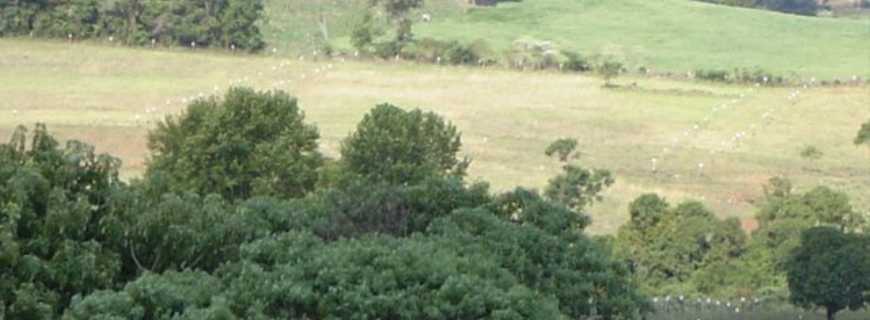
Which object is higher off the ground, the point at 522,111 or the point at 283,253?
the point at 283,253

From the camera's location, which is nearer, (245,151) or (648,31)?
(245,151)

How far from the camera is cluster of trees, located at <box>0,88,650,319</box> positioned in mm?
31859

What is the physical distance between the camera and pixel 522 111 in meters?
103

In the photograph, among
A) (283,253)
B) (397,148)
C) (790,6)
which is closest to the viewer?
(283,253)

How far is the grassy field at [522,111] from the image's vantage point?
8994 centimetres

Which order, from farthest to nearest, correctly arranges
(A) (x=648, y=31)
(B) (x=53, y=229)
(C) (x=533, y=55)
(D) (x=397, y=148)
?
(A) (x=648, y=31) < (C) (x=533, y=55) < (D) (x=397, y=148) < (B) (x=53, y=229)

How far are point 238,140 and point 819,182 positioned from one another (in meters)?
34.8

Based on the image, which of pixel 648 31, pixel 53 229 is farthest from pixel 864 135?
pixel 53 229

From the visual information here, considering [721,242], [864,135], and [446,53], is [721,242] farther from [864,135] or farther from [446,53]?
[446,53]

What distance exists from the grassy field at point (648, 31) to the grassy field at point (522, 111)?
14.5 metres

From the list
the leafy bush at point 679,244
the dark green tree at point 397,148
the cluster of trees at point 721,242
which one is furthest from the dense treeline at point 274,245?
the leafy bush at point 679,244

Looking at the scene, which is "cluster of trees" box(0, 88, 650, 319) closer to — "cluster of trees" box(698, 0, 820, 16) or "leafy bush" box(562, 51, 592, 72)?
"leafy bush" box(562, 51, 592, 72)

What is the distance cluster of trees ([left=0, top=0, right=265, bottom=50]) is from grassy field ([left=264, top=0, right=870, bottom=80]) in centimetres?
586

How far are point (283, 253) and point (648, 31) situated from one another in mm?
109921
